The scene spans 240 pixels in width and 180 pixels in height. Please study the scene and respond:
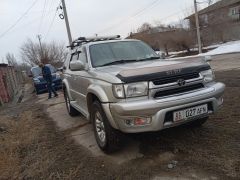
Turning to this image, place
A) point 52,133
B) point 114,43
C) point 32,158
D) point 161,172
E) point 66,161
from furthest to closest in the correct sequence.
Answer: point 52,133, point 114,43, point 32,158, point 66,161, point 161,172

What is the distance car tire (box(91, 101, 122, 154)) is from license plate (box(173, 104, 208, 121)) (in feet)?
3.09

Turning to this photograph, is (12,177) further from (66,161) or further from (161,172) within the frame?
(161,172)

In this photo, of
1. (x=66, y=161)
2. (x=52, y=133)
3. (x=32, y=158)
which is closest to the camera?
(x=66, y=161)

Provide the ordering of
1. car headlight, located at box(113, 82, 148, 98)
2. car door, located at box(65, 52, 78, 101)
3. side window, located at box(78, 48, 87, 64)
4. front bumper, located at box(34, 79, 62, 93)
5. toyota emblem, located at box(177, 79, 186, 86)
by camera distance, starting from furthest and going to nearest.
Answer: front bumper, located at box(34, 79, 62, 93) < car door, located at box(65, 52, 78, 101) < side window, located at box(78, 48, 87, 64) < toyota emblem, located at box(177, 79, 186, 86) < car headlight, located at box(113, 82, 148, 98)

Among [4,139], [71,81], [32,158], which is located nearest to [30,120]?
[4,139]

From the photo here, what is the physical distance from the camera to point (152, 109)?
3.85 metres

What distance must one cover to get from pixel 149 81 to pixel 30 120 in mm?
5705

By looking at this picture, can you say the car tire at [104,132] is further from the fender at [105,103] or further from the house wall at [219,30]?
the house wall at [219,30]

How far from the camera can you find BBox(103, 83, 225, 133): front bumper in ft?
12.6

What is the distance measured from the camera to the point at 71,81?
270 inches

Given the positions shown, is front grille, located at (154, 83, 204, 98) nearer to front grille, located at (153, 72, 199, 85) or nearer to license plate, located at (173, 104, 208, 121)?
front grille, located at (153, 72, 199, 85)

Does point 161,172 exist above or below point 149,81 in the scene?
below

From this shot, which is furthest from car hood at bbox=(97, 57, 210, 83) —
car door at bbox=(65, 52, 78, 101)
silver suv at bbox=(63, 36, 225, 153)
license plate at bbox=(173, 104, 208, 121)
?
car door at bbox=(65, 52, 78, 101)

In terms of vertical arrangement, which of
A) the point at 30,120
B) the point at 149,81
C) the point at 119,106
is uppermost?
the point at 149,81
